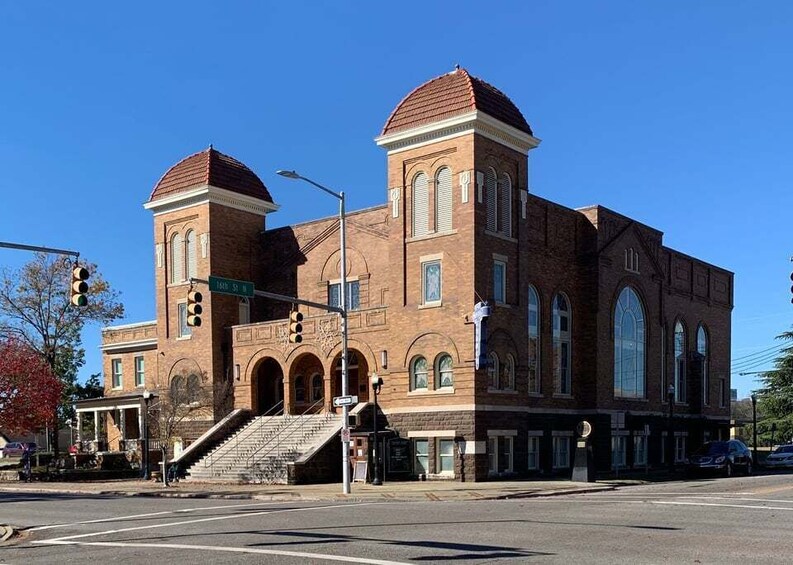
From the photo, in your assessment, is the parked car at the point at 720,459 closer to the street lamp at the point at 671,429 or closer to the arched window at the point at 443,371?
the street lamp at the point at 671,429

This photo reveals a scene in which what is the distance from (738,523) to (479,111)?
66.7ft

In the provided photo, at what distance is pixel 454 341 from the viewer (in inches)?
1315

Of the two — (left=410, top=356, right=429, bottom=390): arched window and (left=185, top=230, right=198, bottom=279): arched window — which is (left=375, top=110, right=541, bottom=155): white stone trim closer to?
(left=410, top=356, right=429, bottom=390): arched window

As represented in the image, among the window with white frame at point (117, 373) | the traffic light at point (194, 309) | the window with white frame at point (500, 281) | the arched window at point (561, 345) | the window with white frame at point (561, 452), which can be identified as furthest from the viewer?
the window with white frame at point (117, 373)

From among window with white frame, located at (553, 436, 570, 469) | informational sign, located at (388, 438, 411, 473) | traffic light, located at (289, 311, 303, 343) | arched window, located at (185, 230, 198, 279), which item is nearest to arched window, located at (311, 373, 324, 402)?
informational sign, located at (388, 438, 411, 473)

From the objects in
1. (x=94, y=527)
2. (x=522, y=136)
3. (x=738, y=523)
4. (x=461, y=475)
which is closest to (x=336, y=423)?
(x=461, y=475)

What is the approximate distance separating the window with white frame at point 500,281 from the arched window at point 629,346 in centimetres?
953

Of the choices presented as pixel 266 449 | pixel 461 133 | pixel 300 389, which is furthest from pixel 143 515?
pixel 300 389

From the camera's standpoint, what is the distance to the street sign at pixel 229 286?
23859 millimetres

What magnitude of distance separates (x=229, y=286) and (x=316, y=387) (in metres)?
17.7

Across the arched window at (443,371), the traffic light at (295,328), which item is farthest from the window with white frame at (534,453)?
the traffic light at (295,328)

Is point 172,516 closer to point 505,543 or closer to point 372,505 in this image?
point 372,505

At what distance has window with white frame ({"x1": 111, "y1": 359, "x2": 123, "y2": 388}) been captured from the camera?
48.9 m

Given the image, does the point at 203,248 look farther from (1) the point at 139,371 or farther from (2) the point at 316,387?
(1) the point at 139,371
